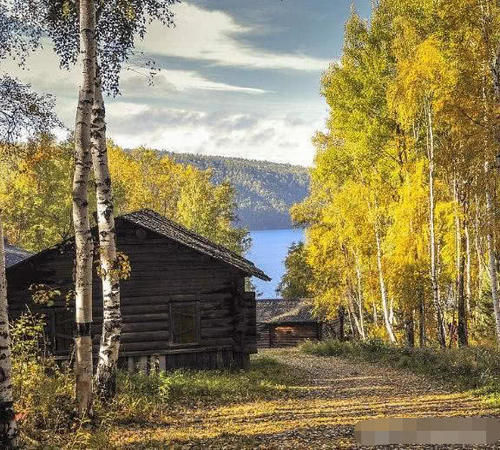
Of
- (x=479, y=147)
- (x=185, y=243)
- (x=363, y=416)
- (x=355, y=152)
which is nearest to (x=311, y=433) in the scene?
(x=363, y=416)

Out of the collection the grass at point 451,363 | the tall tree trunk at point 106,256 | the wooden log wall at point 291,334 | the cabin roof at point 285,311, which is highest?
the tall tree trunk at point 106,256

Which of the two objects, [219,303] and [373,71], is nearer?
[219,303]

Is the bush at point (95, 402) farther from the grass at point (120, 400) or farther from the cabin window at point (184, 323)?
the cabin window at point (184, 323)

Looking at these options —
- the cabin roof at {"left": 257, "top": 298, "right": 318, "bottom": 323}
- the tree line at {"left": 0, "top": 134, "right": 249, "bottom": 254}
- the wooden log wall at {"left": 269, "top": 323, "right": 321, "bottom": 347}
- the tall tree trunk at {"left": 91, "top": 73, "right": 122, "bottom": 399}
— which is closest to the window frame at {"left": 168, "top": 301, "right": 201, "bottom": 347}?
the tall tree trunk at {"left": 91, "top": 73, "right": 122, "bottom": 399}

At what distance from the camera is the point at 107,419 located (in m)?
10.8

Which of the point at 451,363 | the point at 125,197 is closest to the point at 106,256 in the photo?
the point at 451,363

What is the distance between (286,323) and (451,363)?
3064cm

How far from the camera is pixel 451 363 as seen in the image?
17969 millimetres

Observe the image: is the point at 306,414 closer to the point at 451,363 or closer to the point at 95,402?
the point at 95,402

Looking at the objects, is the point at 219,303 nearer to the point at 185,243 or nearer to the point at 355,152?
the point at 185,243

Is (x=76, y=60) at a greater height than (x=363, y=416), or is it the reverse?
(x=76, y=60)

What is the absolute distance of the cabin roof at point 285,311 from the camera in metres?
47.7

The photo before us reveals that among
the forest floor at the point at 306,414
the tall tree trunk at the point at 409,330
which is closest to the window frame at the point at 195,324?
the forest floor at the point at 306,414

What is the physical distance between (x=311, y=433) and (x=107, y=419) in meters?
3.97
